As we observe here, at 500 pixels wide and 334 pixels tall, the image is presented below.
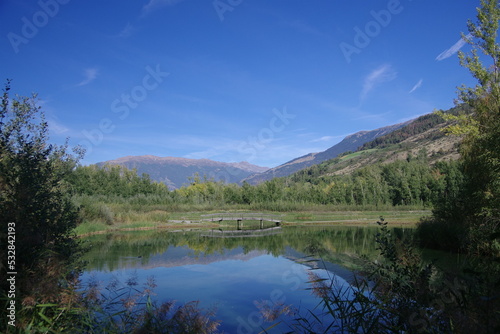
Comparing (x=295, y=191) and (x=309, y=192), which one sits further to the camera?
(x=295, y=191)

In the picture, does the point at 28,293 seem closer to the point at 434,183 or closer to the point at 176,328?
the point at 176,328

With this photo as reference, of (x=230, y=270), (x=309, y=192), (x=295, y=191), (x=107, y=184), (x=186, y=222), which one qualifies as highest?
(x=107, y=184)

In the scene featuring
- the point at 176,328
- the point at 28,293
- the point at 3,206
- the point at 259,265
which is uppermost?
the point at 3,206

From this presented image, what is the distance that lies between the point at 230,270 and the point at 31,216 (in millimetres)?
8717

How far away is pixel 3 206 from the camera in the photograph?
534 cm

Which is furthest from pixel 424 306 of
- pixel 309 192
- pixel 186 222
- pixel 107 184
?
pixel 309 192

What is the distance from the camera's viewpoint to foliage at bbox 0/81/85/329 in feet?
16.1

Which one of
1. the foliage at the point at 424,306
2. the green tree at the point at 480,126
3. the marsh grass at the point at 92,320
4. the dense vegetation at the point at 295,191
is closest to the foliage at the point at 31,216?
the marsh grass at the point at 92,320

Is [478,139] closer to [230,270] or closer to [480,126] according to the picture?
[480,126]

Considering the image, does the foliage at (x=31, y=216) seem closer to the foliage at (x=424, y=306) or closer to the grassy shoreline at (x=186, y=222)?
the foliage at (x=424, y=306)

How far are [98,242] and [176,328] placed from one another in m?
17.9

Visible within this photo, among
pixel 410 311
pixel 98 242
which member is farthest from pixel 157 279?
pixel 98 242

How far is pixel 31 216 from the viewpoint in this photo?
603cm

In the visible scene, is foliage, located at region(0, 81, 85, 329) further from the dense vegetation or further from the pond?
the dense vegetation
